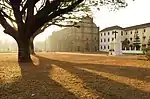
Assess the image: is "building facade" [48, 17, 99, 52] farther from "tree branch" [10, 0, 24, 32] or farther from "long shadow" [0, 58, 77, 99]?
"long shadow" [0, 58, 77, 99]

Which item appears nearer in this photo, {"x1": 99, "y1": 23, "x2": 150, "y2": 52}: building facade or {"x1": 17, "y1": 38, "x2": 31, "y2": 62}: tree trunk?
{"x1": 17, "y1": 38, "x2": 31, "y2": 62}: tree trunk

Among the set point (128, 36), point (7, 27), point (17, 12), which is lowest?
point (7, 27)

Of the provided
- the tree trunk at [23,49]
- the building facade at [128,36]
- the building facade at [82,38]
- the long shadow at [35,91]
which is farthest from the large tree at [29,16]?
the building facade at [82,38]

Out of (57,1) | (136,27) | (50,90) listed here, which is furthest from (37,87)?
(136,27)

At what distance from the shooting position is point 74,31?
96.9 m

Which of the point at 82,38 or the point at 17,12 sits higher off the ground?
the point at 82,38

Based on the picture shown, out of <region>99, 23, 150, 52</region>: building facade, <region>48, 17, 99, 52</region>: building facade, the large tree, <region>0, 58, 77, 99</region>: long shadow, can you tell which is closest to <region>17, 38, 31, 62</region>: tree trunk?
the large tree

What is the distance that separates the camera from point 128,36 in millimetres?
93438

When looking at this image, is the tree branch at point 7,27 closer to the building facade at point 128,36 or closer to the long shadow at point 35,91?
the long shadow at point 35,91

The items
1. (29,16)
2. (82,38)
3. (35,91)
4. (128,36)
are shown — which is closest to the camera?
(35,91)

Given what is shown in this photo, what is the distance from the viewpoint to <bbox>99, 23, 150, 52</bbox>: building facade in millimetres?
76894

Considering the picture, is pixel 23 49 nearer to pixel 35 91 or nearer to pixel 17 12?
pixel 17 12

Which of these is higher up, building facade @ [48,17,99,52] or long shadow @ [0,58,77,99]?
building facade @ [48,17,99,52]

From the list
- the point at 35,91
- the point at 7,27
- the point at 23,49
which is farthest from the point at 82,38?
the point at 35,91
